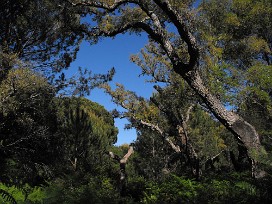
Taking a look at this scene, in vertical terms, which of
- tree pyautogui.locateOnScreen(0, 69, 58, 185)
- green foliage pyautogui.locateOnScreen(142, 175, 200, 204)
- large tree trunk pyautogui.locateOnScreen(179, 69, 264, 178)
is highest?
tree pyautogui.locateOnScreen(0, 69, 58, 185)

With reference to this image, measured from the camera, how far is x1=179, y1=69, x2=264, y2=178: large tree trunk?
267 inches

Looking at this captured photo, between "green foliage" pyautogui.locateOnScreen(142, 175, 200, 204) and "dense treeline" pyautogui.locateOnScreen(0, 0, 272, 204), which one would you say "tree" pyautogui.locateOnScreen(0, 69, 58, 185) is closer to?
"dense treeline" pyautogui.locateOnScreen(0, 0, 272, 204)

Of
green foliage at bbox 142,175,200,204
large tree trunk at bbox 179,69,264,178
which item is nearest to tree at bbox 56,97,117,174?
green foliage at bbox 142,175,200,204

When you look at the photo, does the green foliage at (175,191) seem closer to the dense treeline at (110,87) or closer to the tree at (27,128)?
the dense treeline at (110,87)

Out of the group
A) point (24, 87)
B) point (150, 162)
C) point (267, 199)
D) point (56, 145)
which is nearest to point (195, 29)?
point (24, 87)

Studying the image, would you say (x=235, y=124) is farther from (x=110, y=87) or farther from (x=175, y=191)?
(x=110, y=87)

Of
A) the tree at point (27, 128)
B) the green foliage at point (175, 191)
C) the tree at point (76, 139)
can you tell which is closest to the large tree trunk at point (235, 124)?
the green foliage at point (175, 191)

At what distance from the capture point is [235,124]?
706 cm

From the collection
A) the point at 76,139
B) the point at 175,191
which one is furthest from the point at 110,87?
the point at 175,191

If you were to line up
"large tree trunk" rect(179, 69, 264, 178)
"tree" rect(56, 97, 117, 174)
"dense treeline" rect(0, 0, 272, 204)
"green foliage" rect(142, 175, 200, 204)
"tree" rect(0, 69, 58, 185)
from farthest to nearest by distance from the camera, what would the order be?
"tree" rect(56, 97, 117, 174)
"tree" rect(0, 69, 58, 185)
"dense treeline" rect(0, 0, 272, 204)
"green foliage" rect(142, 175, 200, 204)
"large tree trunk" rect(179, 69, 264, 178)

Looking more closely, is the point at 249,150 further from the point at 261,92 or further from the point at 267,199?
the point at 261,92

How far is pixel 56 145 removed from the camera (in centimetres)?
2011

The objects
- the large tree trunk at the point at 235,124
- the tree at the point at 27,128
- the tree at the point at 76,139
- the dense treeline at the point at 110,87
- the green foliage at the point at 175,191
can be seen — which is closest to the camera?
the large tree trunk at the point at 235,124

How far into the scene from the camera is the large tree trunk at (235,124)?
6777mm
